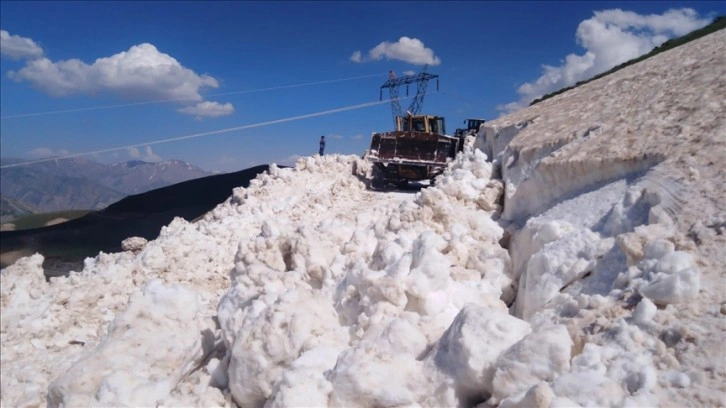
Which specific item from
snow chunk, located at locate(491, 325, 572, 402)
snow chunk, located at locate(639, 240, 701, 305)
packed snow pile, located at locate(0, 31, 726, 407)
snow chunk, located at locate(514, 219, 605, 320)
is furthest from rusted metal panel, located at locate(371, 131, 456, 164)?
snow chunk, located at locate(491, 325, 572, 402)

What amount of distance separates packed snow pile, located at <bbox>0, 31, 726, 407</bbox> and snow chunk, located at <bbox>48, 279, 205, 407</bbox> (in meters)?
0.01

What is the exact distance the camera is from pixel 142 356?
3098 millimetres

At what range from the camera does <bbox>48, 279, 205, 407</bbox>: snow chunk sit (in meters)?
2.83

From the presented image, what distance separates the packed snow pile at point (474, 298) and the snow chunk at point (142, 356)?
0.01m

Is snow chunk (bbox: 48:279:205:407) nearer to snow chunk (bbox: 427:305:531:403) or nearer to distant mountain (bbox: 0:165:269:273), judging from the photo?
snow chunk (bbox: 427:305:531:403)

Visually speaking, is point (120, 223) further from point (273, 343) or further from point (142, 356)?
point (273, 343)

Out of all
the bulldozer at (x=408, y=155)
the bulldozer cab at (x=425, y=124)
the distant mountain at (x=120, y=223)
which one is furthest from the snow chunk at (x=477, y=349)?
the bulldozer cab at (x=425, y=124)

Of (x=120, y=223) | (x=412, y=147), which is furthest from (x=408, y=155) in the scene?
(x=120, y=223)

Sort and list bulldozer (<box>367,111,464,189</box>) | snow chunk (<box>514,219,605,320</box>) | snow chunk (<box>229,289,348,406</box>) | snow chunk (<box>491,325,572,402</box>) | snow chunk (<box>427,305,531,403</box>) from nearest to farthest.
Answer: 1. snow chunk (<box>491,325,572,402</box>)
2. snow chunk (<box>427,305,531,403</box>)
3. snow chunk (<box>229,289,348,406</box>)
4. snow chunk (<box>514,219,605,320</box>)
5. bulldozer (<box>367,111,464,189</box>)

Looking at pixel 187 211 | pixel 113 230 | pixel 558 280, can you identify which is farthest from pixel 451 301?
pixel 187 211

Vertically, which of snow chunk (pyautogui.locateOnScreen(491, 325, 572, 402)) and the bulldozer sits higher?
the bulldozer

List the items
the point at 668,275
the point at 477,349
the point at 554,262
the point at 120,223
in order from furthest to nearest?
the point at 120,223, the point at 554,262, the point at 477,349, the point at 668,275

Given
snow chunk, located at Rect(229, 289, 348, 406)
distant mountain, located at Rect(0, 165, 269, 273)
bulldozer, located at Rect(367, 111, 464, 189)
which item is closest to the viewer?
snow chunk, located at Rect(229, 289, 348, 406)

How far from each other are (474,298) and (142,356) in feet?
7.19
